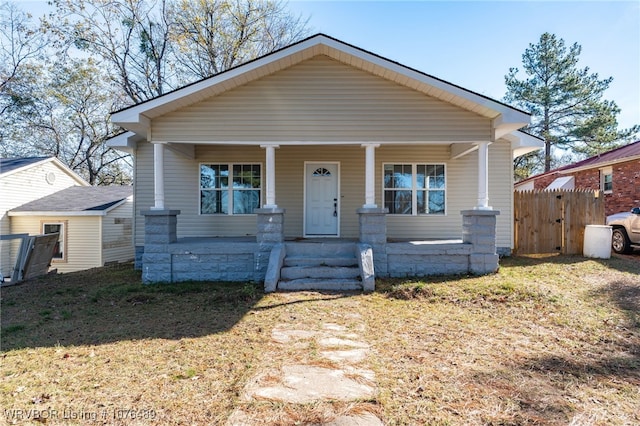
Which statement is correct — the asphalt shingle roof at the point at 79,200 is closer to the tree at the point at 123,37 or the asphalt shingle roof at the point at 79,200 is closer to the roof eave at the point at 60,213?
the roof eave at the point at 60,213

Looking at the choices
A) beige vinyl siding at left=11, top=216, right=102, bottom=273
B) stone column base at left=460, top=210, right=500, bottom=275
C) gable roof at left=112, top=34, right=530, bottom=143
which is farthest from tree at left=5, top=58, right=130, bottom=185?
stone column base at left=460, top=210, right=500, bottom=275

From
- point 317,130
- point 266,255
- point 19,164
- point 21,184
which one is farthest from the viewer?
point 19,164

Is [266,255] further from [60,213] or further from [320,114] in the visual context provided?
[60,213]

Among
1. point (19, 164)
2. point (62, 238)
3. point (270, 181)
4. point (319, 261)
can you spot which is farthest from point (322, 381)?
point (19, 164)

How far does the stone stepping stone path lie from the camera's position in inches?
89.5

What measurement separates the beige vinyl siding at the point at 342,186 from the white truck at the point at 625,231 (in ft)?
13.6

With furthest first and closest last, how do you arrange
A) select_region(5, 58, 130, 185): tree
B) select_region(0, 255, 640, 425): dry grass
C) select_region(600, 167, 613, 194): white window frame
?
select_region(5, 58, 130, 185): tree, select_region(600, 167, 613, 194): white window frame, select_region(0, 255, 640, 425): dry grass

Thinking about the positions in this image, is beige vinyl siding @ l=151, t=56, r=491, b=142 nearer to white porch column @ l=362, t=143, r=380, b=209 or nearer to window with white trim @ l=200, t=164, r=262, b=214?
white porch column @ l=362, t=143, r=380, b=209

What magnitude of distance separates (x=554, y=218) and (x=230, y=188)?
9.34 meters

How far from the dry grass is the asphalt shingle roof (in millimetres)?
9447

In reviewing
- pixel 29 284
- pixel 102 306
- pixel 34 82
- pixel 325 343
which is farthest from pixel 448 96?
pixel 34 82

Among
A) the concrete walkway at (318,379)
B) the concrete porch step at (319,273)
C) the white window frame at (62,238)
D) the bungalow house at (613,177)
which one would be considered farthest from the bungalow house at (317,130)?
the white window frame at (62,238)

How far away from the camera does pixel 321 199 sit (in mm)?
9188

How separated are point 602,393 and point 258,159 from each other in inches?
326
